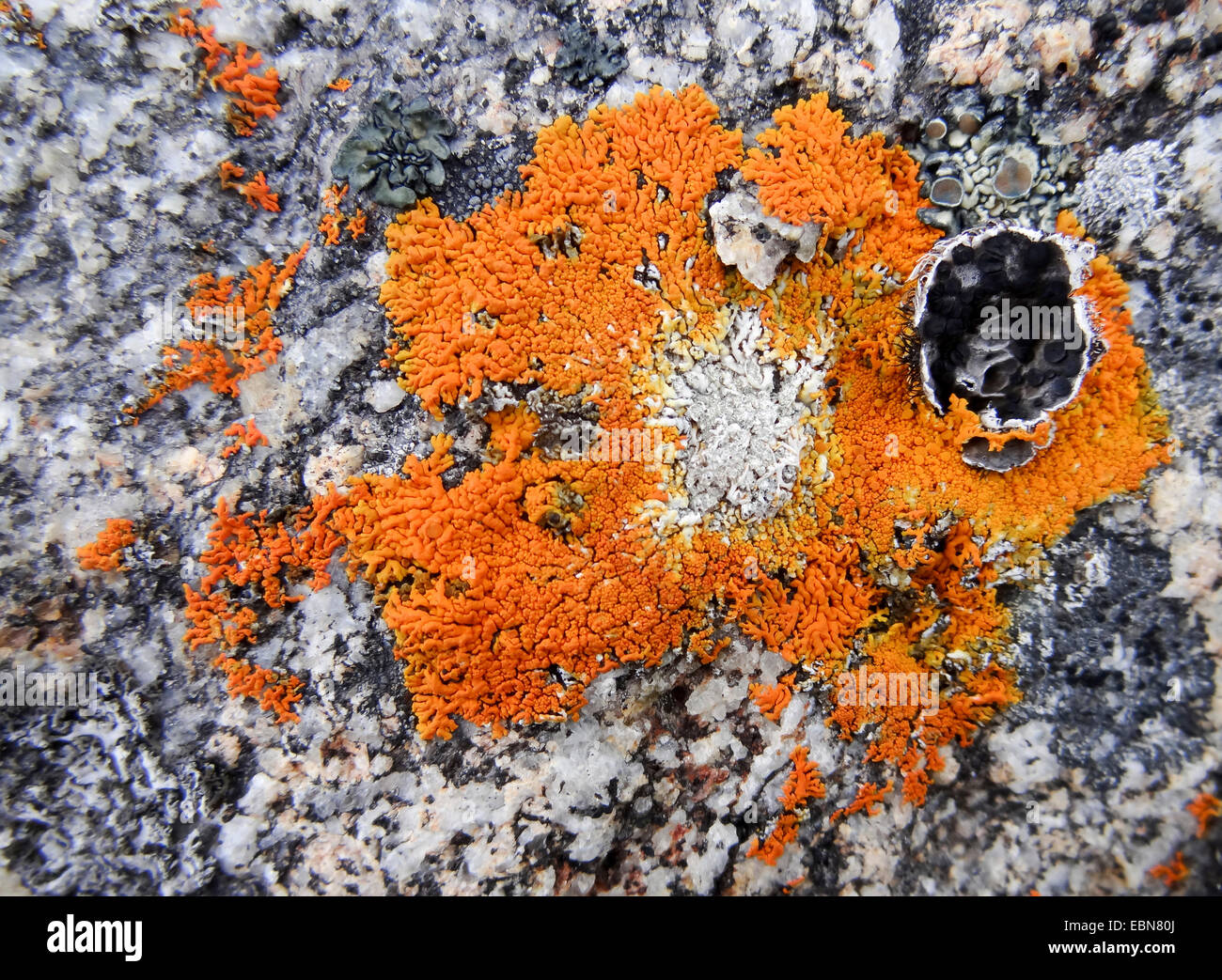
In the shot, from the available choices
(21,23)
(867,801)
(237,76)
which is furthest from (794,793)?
(21,23)

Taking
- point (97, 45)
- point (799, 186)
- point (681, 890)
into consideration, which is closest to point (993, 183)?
point (799, 186)

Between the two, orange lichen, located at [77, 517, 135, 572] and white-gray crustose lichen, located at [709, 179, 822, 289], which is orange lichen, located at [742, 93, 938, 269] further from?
orange lichen, located at [77, 517, 135, 572]

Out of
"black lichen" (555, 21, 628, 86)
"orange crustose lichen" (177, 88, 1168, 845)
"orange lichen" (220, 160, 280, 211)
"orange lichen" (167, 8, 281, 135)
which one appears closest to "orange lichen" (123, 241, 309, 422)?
"orange lichen" (220, 160, 280, 211)

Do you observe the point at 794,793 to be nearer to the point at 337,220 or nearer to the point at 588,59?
the point at 337,220

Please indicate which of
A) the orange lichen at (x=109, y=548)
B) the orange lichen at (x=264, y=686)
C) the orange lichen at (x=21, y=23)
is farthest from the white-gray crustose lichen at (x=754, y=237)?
the orange lichen at (x=21, y=23)

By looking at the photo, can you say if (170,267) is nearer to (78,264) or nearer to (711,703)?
(78,264)

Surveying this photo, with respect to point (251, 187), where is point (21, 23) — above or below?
above
